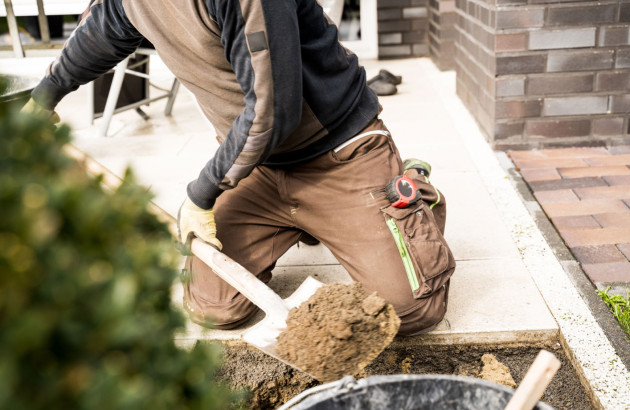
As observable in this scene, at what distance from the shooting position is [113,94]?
4.52 m

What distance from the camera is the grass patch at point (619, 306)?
7.13 feet

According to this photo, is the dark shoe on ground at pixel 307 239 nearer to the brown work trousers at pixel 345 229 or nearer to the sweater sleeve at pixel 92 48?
the brown work trousers at pixel 345 229

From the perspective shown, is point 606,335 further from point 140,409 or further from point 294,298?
point 140,409

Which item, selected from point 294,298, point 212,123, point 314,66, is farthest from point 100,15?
point 294,298

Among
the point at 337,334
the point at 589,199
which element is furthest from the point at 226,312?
the point at 589,199

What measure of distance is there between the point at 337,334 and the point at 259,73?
2.57ft

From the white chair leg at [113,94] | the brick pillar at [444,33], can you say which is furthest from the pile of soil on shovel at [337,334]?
the brick pillar at [444,33]

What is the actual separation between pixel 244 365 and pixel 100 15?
136 cm

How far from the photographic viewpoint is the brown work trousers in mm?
2145

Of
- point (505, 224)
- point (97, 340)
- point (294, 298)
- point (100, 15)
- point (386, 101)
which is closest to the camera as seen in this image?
point (97, 340)

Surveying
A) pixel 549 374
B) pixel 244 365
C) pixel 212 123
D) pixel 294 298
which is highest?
pixel 212 123

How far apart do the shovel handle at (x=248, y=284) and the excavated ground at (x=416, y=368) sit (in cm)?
27

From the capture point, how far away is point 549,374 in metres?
1.28

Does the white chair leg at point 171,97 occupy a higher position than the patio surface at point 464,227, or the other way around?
the white chair leg at point 171,97
